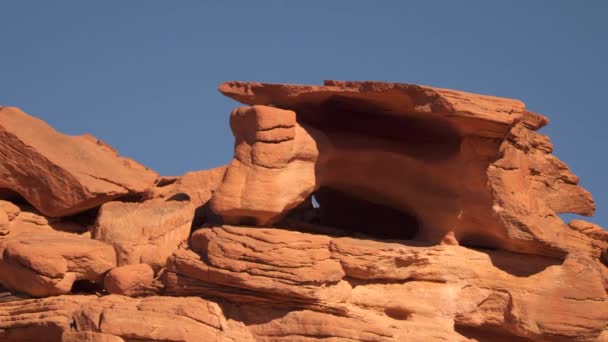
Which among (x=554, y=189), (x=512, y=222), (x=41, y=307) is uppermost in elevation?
(x=554, y=189)

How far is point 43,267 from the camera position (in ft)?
50.8

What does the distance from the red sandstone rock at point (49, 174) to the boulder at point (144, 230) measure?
0.37 m

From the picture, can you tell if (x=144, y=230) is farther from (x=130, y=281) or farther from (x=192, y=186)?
(x=192, y=186)

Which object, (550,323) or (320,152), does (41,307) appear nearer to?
(320,152)

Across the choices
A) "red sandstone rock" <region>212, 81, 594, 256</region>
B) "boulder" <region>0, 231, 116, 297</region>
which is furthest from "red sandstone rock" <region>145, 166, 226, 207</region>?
"boulder" <region>0, 231, 116, 297</region>

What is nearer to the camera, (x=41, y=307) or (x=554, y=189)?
(x=41, y=307)

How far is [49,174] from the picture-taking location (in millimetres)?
16859

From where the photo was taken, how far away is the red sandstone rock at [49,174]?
1683 cm

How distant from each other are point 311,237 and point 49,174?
3.65 metres

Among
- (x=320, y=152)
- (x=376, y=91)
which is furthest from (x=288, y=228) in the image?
(x=376, y=91)

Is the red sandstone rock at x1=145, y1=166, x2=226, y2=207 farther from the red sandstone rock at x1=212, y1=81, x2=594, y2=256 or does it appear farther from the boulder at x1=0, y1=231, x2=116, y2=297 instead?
the boulder at x1=0, y1=231, x2=116, y2=297

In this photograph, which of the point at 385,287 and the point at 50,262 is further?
the point at 385,287

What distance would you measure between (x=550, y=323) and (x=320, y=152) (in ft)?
11.6

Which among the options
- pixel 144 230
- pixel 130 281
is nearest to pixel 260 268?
pixel 130 281
